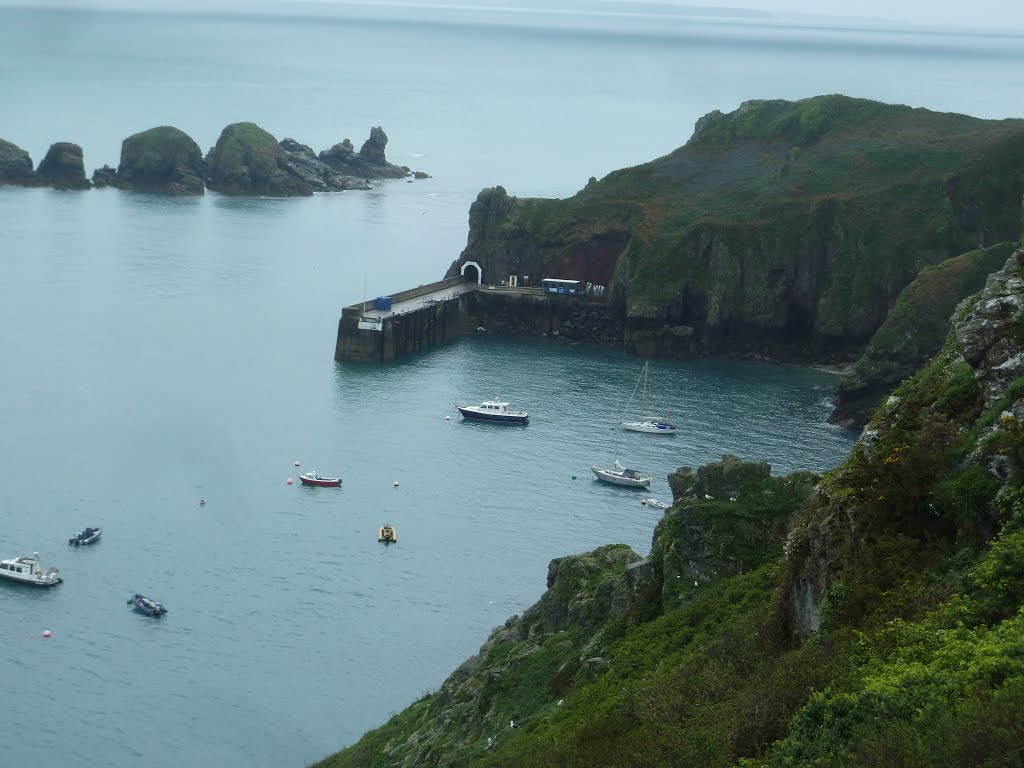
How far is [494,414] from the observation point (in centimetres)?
10406

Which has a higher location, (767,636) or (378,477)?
(767,636)

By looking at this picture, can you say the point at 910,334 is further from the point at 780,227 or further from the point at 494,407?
the point at 494,407

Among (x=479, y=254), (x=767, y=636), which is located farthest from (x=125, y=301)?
(x=767, y=636)

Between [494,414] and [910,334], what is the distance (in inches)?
1255

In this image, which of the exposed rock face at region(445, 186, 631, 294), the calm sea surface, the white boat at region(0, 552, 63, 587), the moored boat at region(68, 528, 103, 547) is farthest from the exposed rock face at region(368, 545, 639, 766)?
the exposed rock face at region(445, 186, 631, 294)

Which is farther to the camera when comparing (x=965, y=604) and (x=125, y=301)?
(x=125, y=301)

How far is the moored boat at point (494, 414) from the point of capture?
341 feet

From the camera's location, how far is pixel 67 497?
8450cm

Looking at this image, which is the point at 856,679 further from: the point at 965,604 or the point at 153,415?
the point at 153,415

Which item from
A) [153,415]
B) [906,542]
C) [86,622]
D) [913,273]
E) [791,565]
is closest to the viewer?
[906,542]

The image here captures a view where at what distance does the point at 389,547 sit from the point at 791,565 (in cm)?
5114

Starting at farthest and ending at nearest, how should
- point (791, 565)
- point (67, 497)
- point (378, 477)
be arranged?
point (378, 477) → point (67, 497) → point (791, 565)

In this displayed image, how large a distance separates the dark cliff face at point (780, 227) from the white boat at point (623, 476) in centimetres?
3790

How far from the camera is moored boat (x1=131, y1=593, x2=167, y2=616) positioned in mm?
68438
